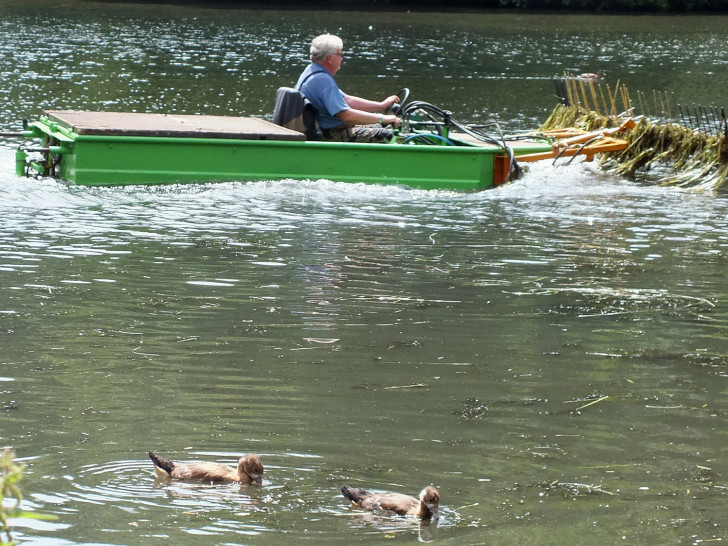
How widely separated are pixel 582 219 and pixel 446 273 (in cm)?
278

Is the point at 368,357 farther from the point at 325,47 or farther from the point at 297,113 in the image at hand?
the point at 325,47

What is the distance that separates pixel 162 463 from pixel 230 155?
692 cm

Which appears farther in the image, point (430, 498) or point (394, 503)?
point (394, 503)

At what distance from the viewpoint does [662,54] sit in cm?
3119

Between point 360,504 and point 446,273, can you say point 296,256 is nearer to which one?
point 446,273

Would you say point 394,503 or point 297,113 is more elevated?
point 297,113

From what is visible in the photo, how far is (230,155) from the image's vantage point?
1102cm

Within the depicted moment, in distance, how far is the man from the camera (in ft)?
37.1

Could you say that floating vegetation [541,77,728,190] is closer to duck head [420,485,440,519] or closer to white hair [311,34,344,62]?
white hair [311,34,344,62]

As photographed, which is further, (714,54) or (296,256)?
(714,54)

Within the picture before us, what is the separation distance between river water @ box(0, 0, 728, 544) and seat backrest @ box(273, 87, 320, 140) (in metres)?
0.71

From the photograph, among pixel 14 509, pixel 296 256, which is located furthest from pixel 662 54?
pixel 14 509

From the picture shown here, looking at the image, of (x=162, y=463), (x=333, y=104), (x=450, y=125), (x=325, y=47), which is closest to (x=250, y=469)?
(x=162, y=463)

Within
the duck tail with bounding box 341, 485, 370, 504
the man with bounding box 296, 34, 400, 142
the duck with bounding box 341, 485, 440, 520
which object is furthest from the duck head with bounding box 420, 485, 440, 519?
the man with bounding box 296, 34, 400, 142
